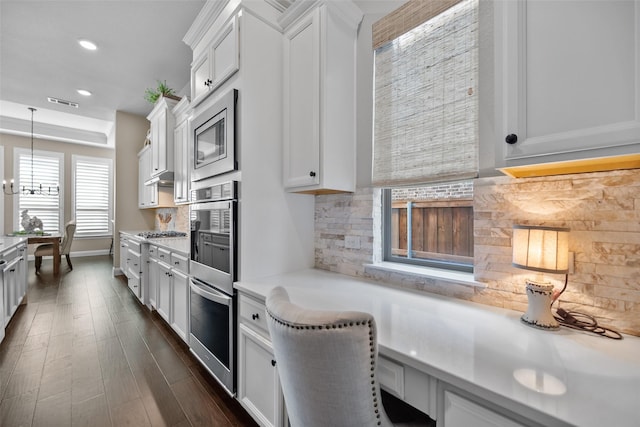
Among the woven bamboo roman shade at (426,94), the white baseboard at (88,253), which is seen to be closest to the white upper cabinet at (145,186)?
the white baseboard at (88,253)

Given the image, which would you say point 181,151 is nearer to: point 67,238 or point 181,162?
point 181,162

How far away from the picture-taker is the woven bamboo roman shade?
53.6 inches

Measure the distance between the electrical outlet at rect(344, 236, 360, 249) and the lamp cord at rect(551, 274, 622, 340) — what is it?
1033mm

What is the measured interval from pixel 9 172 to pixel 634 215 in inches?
382

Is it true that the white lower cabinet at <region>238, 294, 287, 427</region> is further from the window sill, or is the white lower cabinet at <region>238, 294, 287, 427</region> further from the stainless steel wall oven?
the window sill

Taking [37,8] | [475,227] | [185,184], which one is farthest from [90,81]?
[475,227]

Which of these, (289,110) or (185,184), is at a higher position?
(289,110)

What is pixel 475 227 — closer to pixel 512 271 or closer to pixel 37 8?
pixel 512 271

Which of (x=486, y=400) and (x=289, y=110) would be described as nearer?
(x=486, y=400)

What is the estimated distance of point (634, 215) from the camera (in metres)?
0.96

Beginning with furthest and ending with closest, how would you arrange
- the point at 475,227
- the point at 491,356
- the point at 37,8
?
the point at 37,8 < the point at 475,227 < the point at 491,356

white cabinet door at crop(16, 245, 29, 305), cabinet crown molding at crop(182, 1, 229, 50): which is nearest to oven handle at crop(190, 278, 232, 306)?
cabinet crown molding at crop(182, 1, 229, 50)

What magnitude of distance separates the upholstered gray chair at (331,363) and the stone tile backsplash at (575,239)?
33.2 inches

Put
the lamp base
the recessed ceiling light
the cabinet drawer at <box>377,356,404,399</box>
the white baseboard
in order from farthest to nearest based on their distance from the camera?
the white baseboard → the recessed ceiling light → the lamp base → the cabinet drawer at <box>377,356,404,399</box>
